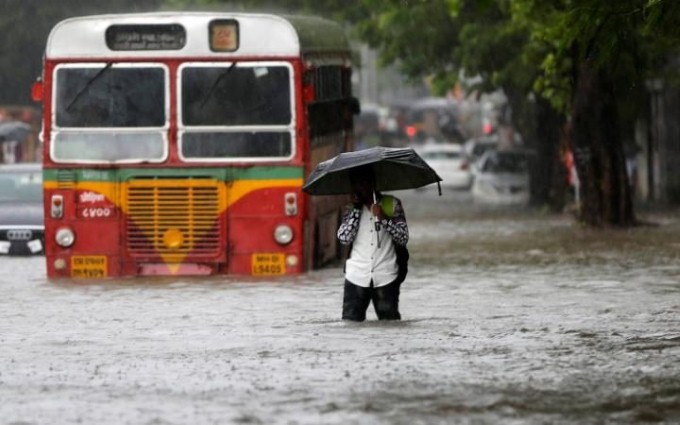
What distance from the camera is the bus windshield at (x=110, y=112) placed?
71.2 ft

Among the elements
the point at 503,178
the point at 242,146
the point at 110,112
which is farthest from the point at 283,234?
the point at 503,178

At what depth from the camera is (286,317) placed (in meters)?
16.8

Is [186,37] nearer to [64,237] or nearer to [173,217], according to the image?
[173,217]

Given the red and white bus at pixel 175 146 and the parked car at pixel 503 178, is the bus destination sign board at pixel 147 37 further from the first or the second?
the parked car at pixel 503 178

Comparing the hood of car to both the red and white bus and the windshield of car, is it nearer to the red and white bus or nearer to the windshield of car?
the windshield of car

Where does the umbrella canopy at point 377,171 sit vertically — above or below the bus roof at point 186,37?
below

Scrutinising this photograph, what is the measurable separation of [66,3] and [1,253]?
28.1 meters

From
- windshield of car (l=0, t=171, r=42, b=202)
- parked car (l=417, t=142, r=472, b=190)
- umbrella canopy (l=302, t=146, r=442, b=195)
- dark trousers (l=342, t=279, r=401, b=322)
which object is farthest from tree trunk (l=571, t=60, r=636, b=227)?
parked car (l=417, t=142, r=472, b=190)

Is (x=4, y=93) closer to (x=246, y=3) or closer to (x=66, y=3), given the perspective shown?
(x=66, y=3)

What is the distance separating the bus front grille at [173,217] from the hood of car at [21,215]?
6.76 metres

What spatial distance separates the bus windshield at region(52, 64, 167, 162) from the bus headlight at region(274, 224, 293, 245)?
1538 mm

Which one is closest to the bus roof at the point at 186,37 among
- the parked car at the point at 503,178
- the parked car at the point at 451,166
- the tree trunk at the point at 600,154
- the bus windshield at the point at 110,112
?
the bus windshield at the point at 110,112

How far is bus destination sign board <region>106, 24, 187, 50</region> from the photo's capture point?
21688 millimetres

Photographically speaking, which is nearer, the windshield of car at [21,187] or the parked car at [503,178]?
the windshield of car at [21,187]
